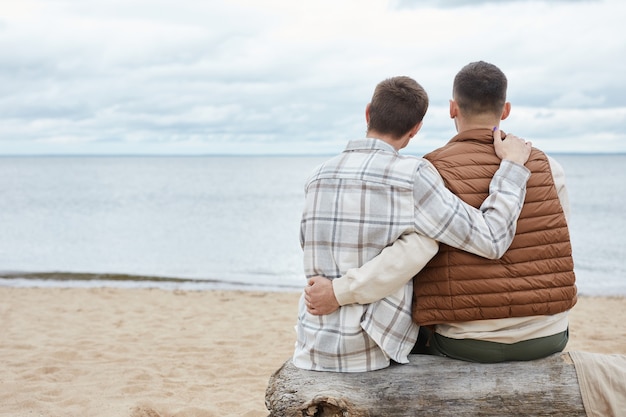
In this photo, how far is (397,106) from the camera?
295 cm

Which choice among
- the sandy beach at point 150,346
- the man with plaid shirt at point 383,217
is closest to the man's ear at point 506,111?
the man with plaid shirt at point 383,217

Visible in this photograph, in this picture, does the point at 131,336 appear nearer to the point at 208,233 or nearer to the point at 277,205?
the point at 208,233

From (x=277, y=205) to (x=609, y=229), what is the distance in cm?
2149

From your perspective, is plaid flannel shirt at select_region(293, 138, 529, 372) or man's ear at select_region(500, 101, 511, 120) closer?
plaid flannel shirt at select_region(293, 138, 529, 372)

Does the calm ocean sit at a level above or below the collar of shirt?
below

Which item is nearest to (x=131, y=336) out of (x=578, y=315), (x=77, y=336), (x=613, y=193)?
(x=77, y=336)

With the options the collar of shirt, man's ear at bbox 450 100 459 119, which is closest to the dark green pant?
the collar of shirt

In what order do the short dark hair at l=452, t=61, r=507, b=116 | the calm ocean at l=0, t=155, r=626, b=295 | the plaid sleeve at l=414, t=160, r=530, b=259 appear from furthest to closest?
the calm ocean at l=0, t=155, r=626, b=295 → the short dark hair at l=452, t=61, r=507, b=116 → the plaid sleeve at l=414, t=160, r=530, b=259

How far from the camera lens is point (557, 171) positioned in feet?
10.4

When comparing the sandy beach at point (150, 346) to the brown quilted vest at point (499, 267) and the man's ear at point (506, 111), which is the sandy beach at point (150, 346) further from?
the man's ear at point (506, 111)

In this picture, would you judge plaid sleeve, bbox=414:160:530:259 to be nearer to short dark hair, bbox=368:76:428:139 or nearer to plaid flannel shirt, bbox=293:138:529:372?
plaid flannel shirt, bbox=293:138:529:372

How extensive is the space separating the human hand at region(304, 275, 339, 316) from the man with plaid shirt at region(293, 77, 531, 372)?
56 mm

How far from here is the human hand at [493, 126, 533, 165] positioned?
3.00 meters

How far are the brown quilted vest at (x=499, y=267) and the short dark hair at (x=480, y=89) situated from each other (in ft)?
0.69
